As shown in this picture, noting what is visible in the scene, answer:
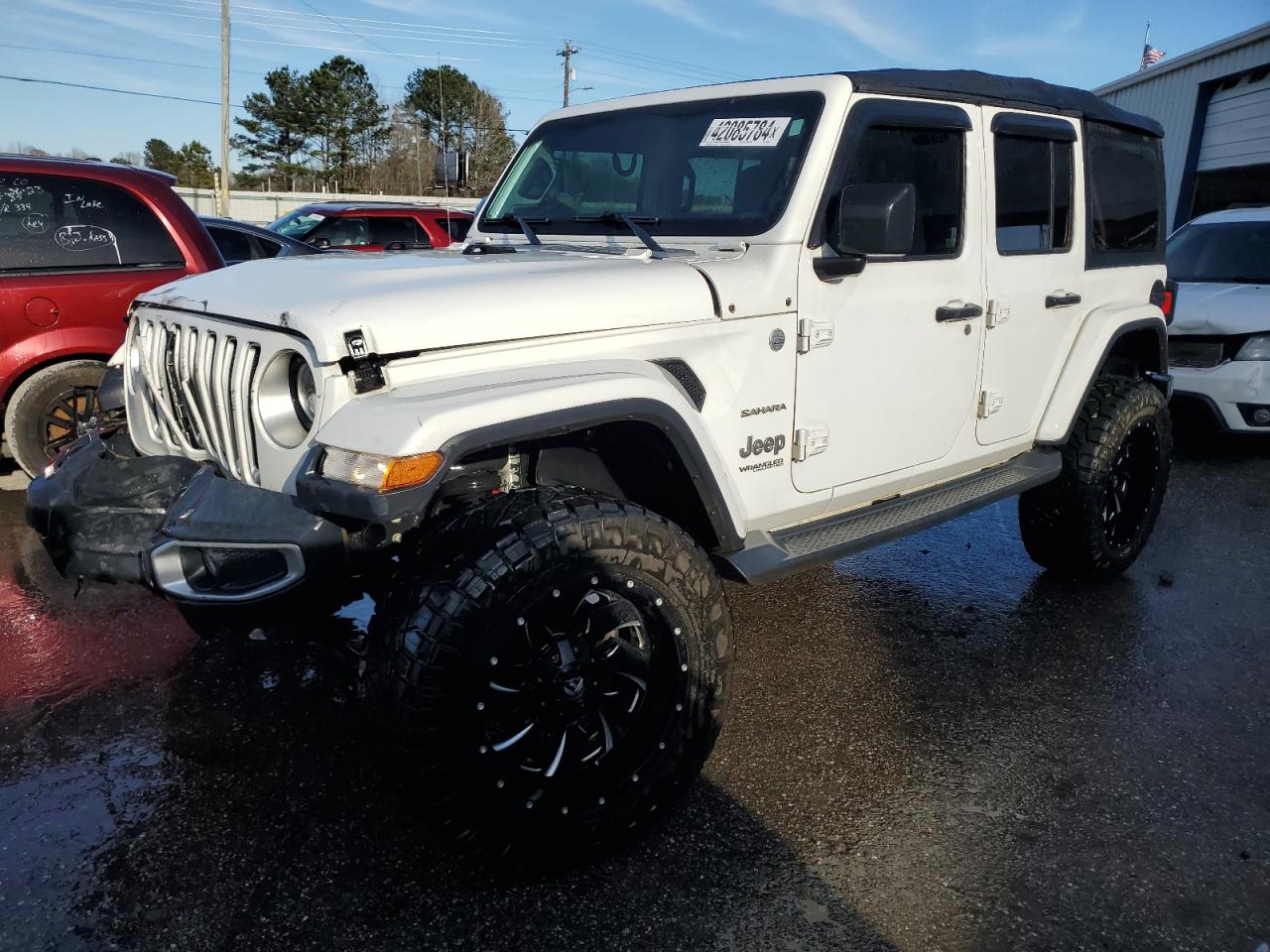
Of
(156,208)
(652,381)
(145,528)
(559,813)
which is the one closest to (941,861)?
(559,813)

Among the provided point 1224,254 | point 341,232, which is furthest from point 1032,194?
point 341,232

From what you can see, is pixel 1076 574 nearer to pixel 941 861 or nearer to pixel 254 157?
pixel 941 861

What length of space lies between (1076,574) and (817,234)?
2511mm

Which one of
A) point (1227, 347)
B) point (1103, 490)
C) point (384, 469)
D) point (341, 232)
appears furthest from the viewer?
point (341, 232)

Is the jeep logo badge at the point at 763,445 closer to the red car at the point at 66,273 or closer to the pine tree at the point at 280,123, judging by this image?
the red car at the point at 66,273

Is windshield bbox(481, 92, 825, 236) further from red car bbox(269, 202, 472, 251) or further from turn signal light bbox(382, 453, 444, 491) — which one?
red car bbox(269, 202, 472, 251)

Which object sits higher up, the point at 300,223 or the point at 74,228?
the point at 300,223

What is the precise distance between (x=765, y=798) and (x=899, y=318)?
166 centimetres

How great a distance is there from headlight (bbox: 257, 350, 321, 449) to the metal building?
658 inches

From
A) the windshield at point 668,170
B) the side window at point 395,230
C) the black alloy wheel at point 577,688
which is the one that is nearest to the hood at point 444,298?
the windshield at point 668,170

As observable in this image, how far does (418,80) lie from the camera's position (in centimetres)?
5422

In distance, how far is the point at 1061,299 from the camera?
3.91 metres

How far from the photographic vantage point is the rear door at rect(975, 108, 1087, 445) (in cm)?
361

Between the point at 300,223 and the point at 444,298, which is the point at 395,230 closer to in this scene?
the point at 300,223
